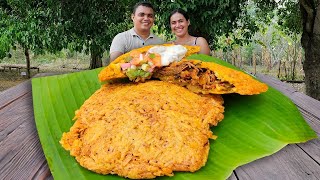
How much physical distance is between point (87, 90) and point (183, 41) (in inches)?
59.0

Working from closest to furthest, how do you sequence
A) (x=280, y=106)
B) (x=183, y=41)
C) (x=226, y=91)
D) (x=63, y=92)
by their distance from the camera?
(x=226, y=91)
(x=280, y=106)
(x=63, y=92)
(x=183, y=41)

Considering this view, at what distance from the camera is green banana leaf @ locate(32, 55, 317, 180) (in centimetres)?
124

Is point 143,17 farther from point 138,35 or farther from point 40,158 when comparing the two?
point 40,158

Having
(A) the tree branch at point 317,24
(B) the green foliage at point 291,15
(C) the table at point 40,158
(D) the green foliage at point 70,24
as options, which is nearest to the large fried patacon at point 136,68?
(C) the table at point 40,158

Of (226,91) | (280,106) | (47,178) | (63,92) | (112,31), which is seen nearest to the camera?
(47,178)

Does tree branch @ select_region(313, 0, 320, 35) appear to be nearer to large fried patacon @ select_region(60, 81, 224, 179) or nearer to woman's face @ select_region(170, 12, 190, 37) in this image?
woman's face @ select_region(170, 12, 190, 37)

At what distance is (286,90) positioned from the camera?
101 inches

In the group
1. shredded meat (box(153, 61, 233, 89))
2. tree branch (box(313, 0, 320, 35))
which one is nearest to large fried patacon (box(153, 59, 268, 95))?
shredded meat (box(153, 61, 233, 89))

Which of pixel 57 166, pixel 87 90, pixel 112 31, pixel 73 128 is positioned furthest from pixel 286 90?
pixel 112 31

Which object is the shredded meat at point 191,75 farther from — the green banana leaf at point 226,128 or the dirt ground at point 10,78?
the dirt ground at point 10,78

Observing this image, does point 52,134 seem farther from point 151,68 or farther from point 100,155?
point 151,68

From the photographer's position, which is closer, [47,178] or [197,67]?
[47,178]

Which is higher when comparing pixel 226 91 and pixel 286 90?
pixel 226 91

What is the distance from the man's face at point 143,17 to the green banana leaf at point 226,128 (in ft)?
3.74
